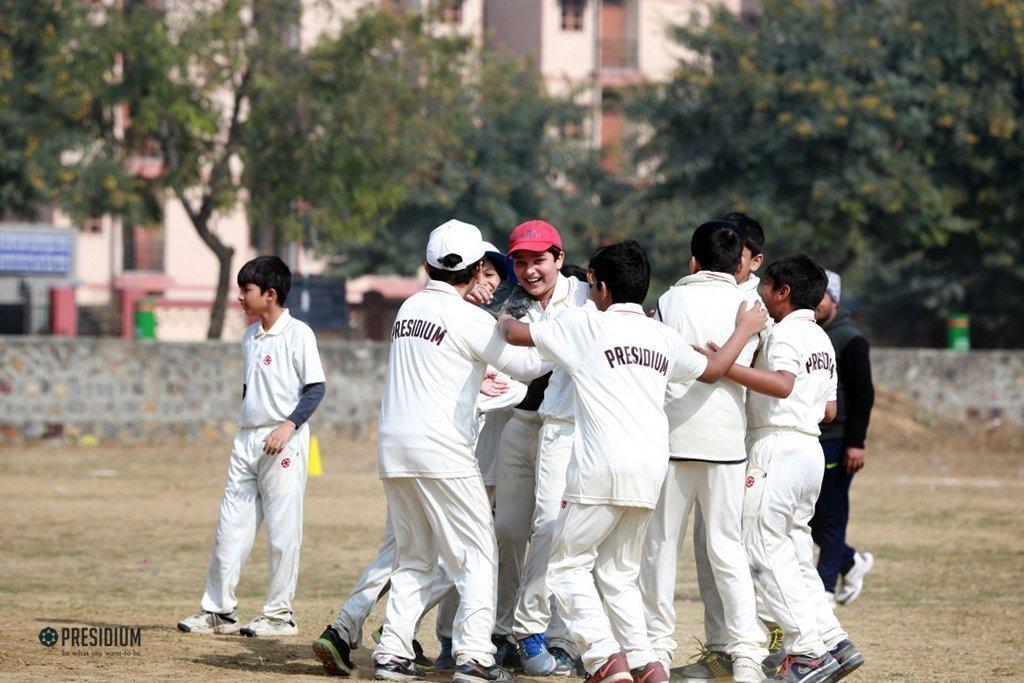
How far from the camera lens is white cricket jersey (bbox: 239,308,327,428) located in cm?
829

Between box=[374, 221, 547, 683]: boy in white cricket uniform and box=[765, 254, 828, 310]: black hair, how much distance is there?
146 cm

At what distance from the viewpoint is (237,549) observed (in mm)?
8211

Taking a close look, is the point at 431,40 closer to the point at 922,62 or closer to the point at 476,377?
the point at 922,62

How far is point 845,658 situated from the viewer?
689 cm

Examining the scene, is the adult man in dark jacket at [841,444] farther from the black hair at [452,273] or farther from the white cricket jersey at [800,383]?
the black hair at [452,273]

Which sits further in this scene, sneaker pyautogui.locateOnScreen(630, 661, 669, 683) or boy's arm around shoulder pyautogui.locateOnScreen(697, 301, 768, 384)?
boy's arm around shoulder pyautogui.locateOnScreen(697, 301, 768, 384)

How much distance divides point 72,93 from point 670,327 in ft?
63.8

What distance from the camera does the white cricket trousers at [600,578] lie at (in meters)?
6.30

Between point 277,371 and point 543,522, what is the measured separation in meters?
1.98

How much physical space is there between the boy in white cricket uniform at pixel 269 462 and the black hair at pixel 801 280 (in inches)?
102

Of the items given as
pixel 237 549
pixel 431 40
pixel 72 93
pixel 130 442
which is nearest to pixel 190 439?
pixel 130 442

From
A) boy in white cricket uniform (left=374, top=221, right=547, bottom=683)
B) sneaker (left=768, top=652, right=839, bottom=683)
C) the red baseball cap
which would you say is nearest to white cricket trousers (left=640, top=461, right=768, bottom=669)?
sneaker (left=768, top=652, right=839, bottom=683)

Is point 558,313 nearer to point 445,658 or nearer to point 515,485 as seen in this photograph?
point 515,485

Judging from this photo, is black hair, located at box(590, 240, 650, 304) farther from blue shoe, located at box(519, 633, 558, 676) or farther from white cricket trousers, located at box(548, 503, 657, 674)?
blue shoe, located at box(519, 633, 558, 676)
